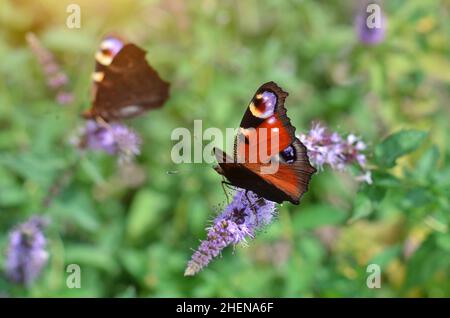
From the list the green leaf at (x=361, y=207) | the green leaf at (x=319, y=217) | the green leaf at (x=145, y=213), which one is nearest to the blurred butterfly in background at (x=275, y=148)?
the green leaf at (x=361, y=207)

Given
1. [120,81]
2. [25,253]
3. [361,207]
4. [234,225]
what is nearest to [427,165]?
[361,207]

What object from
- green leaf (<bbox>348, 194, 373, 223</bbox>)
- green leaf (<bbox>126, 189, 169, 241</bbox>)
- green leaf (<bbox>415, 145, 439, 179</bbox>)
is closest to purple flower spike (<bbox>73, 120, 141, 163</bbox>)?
green leaf (<bbox>126, 189, 169, 241</bbox>)

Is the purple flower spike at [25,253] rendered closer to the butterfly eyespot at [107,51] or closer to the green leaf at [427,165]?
the butterfly eyespot at [107,51]

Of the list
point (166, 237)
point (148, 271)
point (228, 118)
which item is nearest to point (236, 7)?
point (228, 118)

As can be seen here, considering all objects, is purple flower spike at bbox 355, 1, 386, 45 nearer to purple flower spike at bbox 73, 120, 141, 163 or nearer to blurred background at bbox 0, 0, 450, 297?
blurred background at bbox 0, 0, 450, 297
